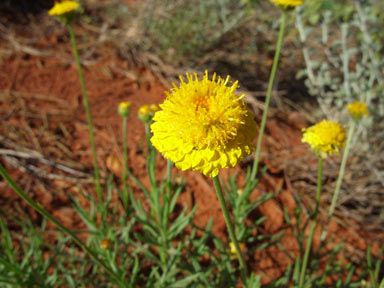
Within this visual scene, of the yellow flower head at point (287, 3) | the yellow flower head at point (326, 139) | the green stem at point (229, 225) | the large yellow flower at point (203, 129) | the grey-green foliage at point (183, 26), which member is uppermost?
the grey-green foliage at point (183, 26)

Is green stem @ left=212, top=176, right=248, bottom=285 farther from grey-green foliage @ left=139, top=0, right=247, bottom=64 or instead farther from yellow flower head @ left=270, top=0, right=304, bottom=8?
grey-green foliage @ left=139, top=0, right=247, bottom=64

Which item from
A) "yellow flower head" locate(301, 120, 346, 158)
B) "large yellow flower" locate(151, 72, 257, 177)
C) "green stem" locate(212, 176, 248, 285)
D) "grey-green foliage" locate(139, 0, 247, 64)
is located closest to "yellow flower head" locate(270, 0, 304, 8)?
"yellow flower head" locate(301, 120, 346, 158)

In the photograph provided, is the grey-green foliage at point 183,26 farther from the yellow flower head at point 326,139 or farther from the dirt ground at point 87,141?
the yellow flower head at point 326,139

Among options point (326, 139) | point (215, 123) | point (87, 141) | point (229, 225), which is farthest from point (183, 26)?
point (229, 225)

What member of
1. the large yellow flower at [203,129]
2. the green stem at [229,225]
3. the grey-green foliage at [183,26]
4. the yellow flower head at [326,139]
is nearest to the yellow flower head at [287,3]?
the yellow flower head at [326,139]

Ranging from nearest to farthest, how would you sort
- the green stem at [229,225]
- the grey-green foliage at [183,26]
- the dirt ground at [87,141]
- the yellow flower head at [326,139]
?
the green stem at [229,225] → the yellow flower head at [326,139] → the dirt ground at [87,141] → the grey-green foliage at [183,26]

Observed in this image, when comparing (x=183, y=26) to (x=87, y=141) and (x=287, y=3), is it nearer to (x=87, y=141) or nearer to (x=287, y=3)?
(x=87, y=141)
